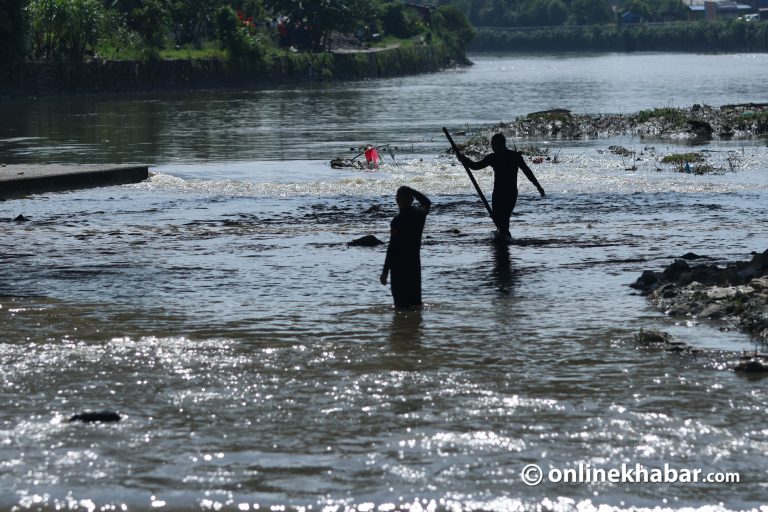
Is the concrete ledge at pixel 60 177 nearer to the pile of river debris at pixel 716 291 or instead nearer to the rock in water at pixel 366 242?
the rock in water at pixel 366 242

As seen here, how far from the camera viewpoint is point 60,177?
23.0m

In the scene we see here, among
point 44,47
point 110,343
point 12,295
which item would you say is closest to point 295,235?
point 12,295

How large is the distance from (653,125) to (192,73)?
41859 millimetres

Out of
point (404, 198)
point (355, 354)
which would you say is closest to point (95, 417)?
point (355, 354)

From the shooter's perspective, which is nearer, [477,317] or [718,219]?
[477,317]

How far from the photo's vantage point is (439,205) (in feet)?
68.6

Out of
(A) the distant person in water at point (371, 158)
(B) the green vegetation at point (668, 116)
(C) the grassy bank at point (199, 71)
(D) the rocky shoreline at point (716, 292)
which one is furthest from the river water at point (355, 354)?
(C) the grassy bank at point (199, 71)

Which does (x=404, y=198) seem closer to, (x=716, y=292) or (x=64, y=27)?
(x=716, y=292)

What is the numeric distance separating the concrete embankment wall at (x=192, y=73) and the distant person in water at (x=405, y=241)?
5192cm

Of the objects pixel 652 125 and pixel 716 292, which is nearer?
pixel 716 292

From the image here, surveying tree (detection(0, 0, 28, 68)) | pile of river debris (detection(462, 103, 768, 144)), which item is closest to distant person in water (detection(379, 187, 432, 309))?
pile of river debris (detection(462, 103, 768, 144))

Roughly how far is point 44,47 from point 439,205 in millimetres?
49073

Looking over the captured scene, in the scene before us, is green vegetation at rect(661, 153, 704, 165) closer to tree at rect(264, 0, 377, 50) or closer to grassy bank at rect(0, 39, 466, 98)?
grassy bank at rect(0, 39, 466, 98)

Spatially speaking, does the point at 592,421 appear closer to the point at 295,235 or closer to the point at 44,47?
the point at 295,235
